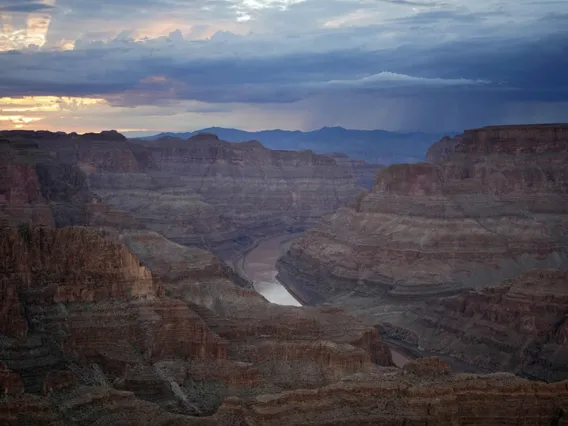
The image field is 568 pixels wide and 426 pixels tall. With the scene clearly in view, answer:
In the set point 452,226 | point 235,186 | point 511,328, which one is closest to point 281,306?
point 511,328

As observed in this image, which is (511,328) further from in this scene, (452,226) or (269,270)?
(269,270)

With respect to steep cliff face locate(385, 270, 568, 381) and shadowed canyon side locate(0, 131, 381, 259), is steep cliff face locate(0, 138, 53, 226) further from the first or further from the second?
steep cliff face locate(385, 270, 568, 381)

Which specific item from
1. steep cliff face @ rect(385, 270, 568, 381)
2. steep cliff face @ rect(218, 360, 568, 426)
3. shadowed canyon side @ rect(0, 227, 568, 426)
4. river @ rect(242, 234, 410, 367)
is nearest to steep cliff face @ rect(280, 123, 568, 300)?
river @ rect(242, 234, 410, 367)

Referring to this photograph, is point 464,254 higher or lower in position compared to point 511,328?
higher

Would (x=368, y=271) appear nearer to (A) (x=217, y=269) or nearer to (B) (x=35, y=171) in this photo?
(A) (x=217, y=269)

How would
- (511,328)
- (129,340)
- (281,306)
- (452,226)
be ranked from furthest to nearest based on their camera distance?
1. (452,226)
2. (511,328)
3. (281,306)
4. (129,340)

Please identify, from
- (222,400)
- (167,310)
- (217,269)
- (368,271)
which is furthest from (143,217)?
(222,400)
